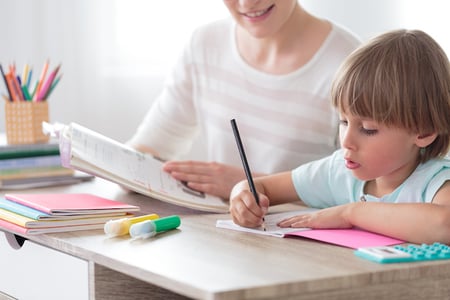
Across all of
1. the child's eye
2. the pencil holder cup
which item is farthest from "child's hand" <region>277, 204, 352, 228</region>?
the pencil holder cup

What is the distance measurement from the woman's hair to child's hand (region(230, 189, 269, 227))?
200mm

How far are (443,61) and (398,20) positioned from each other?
3.77 feet

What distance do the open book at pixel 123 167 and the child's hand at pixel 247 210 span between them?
163 mm

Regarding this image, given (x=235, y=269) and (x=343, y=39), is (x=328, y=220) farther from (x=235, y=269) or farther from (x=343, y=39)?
(x=343, y=39)

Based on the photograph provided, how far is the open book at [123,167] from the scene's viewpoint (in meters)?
1.53

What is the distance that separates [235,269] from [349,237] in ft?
0.86

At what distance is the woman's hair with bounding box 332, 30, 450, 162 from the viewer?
1.33m

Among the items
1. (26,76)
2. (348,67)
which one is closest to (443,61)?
(348,67)

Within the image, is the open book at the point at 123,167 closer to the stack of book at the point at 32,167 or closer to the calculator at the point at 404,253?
the stack of book at the point at 32,167

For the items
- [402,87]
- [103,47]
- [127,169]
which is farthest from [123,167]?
[103,47]

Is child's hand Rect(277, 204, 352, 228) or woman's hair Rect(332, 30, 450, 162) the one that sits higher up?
woman's hair Rect(332, 30, 450, 162)

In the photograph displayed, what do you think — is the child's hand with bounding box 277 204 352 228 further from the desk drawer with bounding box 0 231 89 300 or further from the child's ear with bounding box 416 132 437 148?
the desk drawer with bounding box 0 231 89 300

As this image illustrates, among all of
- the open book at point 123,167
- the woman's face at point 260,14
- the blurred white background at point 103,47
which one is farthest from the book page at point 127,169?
the blurred white background at point 103,47

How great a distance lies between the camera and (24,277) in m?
1.40
